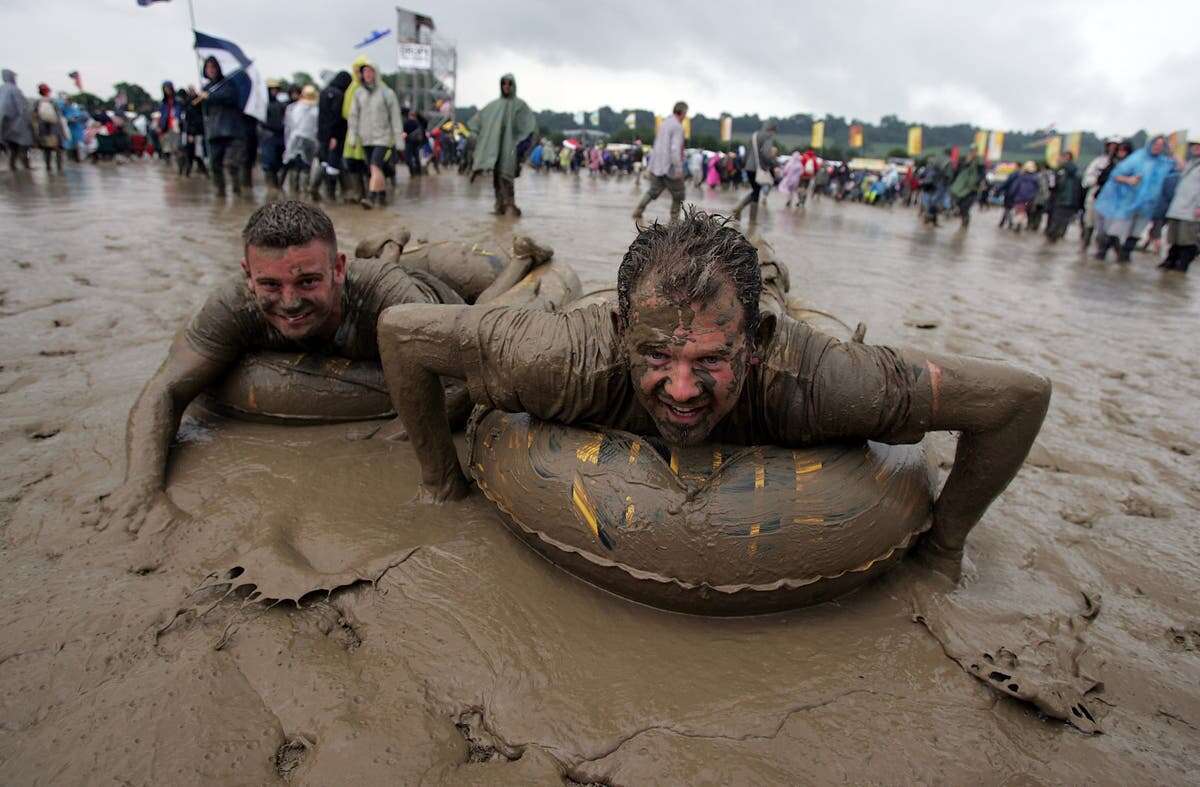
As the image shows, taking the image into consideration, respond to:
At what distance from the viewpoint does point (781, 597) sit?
2320 millimetres

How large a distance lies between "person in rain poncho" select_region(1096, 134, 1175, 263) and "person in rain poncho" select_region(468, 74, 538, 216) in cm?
918

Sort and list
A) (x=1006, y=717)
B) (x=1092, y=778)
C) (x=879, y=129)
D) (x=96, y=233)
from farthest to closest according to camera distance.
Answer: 1. (x=879, y=129)
2. (x=96, y=233)
3. (x=1006, y=717)
4. (x=1092, y=778)

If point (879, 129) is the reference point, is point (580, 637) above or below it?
below

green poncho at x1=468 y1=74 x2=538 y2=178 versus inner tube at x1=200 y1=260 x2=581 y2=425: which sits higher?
green poncho at x1=468 y1=74 x2=538 y2=178

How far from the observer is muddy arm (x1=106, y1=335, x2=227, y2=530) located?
276 centimetres

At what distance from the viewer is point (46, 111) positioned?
14.5 meters

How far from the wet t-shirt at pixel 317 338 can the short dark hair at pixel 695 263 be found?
1601mm

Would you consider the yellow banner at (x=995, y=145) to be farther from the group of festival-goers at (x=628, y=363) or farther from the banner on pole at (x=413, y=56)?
the group of festival-goers at (x=628, y=363)

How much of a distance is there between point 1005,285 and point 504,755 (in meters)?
9.01

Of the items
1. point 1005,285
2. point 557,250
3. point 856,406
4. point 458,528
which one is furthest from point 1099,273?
point 458,528

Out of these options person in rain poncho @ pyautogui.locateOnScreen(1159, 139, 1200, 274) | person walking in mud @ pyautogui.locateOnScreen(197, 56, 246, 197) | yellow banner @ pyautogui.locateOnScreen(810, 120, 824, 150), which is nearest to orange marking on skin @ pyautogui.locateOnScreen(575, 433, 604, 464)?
person walking in mud @ pyautogui.locateOnScreen(197, 56, 246, 197)

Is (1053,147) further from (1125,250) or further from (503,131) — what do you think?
(503,131)

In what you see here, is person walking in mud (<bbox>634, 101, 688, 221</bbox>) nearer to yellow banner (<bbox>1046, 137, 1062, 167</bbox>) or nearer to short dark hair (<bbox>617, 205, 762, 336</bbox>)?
short dark hair (<bbox>617, 205, 762, 336</bbox>)

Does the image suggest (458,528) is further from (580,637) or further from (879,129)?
(879,129)
